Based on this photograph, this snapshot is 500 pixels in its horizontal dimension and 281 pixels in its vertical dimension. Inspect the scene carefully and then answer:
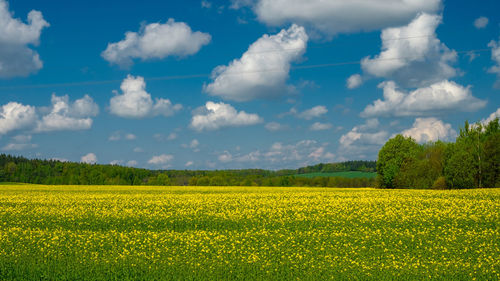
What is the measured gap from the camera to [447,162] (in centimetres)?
6844

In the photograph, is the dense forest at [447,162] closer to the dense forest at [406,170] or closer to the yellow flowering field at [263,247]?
the dense forest at [406,170]

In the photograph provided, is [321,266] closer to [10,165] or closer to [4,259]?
[4,259]

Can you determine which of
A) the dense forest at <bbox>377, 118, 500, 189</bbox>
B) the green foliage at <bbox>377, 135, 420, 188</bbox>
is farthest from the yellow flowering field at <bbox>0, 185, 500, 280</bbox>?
the green foliage at <bbox>377, 135, 420, 188</bbox>

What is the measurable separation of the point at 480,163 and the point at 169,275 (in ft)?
216

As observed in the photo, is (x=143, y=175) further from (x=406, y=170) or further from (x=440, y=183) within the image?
(x=440, y=183)

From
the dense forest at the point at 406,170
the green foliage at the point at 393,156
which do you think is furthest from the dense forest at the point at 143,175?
the green foliage at the point at 393,156

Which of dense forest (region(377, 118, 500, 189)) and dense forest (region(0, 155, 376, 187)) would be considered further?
dense forest (region(0, 155, 376, 187))

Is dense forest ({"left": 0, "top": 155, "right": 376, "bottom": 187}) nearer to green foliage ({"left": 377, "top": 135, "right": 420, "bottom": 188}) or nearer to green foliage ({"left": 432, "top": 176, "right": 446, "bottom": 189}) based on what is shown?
green foliage ({"left": 377, "top": 135, "right": 420, "bottom": 188})

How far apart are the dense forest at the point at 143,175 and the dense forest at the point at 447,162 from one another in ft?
76.1

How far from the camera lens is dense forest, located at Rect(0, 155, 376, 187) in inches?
4451

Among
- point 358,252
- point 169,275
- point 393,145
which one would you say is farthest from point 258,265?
point 393,145

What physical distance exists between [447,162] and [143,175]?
10423cm

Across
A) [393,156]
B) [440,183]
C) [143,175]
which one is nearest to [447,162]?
[440,183]

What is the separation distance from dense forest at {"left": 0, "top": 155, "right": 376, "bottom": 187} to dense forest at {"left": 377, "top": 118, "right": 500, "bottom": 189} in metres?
23.2
